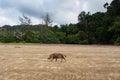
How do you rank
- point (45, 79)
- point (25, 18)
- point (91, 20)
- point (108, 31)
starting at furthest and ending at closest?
point (25, 18), point (91, 20), point (108, 31), point (45, 79)

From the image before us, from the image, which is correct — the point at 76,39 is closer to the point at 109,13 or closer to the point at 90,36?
the point at 90,36

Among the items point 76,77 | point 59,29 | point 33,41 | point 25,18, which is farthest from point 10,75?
point 25,18

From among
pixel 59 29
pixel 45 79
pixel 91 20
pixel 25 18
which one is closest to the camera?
pixel 45 79

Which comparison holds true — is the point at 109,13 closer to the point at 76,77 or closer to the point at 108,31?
the point at 108,31

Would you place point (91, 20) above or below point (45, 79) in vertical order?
above

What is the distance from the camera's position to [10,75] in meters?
15.0

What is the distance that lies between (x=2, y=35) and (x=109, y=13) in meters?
26.1

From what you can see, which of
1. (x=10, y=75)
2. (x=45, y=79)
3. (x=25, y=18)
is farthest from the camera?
(x=25, y=18)

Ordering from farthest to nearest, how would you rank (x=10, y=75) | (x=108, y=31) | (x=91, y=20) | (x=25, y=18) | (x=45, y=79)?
(x=25, y=18) < (x=91, y=20) < (x=108, y=31) < (x=10, y=75) < (x=45, y=79)

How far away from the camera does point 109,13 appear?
82500 mm

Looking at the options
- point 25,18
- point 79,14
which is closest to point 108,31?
point 79,14

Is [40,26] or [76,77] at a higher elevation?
[40,26]

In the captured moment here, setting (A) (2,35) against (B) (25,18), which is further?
(B) (25,18)

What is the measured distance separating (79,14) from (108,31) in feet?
49.0
